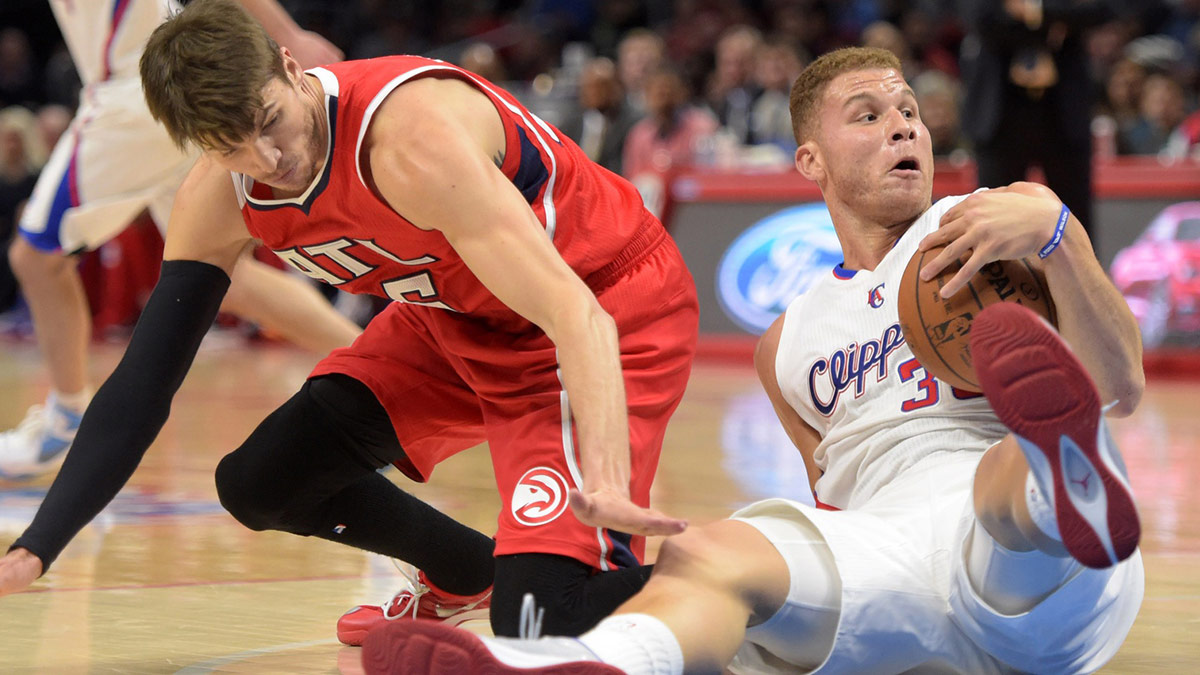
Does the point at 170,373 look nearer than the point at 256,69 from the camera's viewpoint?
No

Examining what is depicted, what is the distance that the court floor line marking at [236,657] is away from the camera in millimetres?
2592

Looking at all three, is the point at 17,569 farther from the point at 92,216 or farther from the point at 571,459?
the point at 92,216

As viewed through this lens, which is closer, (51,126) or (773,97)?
(773,97)

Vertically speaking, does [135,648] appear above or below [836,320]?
below

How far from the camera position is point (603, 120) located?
37.0ft

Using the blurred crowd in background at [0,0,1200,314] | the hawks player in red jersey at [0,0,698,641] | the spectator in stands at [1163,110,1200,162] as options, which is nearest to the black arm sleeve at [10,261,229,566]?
the hawks player in red jersey at [0,0,698,641]

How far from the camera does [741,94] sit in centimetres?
1121

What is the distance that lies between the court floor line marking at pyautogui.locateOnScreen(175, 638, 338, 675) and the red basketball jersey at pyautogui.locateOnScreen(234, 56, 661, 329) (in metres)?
0.66

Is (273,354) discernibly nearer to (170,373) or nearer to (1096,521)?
(170,373)

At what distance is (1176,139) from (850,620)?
8.40 metres

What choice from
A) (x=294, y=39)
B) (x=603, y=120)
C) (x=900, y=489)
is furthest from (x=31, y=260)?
(x=603, y=120)

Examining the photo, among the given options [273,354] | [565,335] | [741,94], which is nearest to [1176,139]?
[741,94]

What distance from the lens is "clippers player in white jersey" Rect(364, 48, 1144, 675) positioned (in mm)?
1942

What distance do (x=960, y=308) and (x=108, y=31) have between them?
342 centimetres
